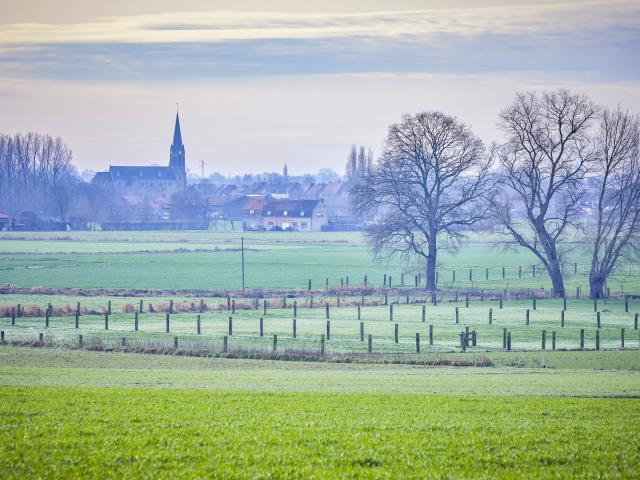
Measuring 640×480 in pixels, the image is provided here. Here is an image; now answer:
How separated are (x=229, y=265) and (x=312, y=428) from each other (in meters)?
80.8

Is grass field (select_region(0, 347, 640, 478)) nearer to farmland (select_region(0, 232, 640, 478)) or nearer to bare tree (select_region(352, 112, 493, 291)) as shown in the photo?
farmland (select_region(0, 232, 640, 478))

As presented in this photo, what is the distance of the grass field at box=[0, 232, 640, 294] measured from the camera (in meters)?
79.5

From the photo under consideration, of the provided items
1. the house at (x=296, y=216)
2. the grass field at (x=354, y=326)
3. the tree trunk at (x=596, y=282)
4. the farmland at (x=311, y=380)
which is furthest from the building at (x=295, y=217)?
the grass field at (x=354, y=326)

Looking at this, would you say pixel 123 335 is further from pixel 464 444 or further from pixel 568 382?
pixel 464 444

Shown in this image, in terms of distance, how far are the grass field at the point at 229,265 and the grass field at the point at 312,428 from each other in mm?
48883

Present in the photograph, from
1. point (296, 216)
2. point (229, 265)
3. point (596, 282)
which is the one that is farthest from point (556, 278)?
point (296, 216)

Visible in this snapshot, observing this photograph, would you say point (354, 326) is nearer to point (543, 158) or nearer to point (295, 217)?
point (543, 158)

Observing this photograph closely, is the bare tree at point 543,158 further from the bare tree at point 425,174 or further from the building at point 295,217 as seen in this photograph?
the building at point 295,217

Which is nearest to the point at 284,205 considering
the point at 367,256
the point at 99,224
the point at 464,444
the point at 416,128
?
the point at 99,224

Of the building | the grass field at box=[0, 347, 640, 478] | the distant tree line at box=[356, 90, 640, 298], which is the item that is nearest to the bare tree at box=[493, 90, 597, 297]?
the distant tree line at box=[356, 90, 640, 298]

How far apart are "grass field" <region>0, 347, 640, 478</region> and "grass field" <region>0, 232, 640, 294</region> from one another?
48.9 m

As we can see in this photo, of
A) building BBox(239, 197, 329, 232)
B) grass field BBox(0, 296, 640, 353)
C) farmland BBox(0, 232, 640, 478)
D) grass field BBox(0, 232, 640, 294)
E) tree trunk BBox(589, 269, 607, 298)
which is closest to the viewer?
farmland BBox(0, 232, 640, 478)

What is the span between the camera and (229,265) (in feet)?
325

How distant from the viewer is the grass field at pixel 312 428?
15.6 metres
